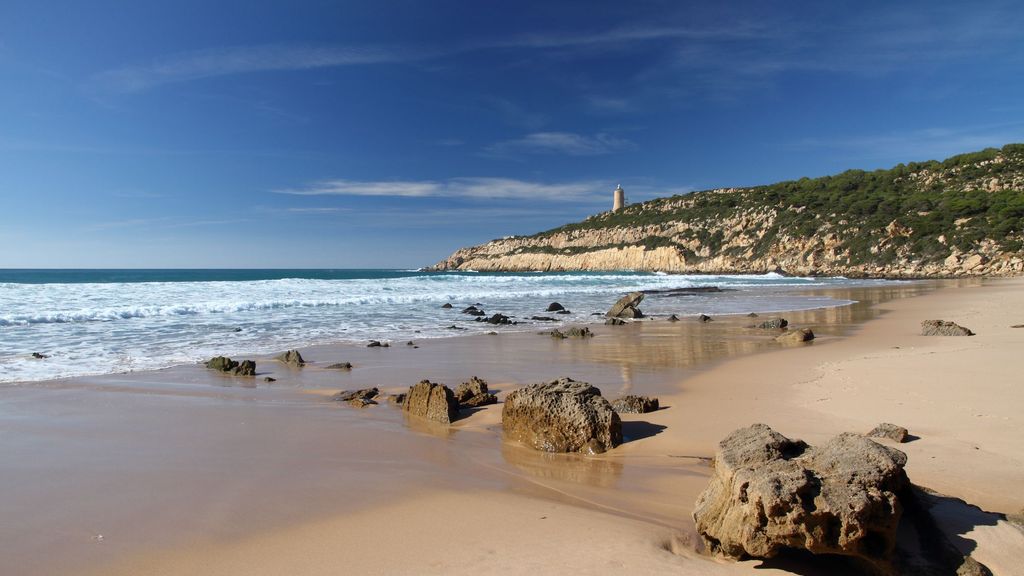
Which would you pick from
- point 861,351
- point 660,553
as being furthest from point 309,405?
point 861,351

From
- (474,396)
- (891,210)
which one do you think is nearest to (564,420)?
(474,396)

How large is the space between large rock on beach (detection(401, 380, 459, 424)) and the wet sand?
0.73 ft

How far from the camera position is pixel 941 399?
5918 mm

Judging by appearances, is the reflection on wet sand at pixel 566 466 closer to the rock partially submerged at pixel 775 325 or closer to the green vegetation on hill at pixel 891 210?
the rock partially submerged at pixel 775 325

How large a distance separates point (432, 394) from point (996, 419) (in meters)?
5.29

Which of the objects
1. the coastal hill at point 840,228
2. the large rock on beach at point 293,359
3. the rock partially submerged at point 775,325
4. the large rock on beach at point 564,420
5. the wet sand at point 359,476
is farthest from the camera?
the coastal hill at point 840,228

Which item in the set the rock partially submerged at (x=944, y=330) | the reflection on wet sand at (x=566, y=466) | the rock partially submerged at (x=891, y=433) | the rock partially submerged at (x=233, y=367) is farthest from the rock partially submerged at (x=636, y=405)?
the rock partially submerged at (x=944, y=330)

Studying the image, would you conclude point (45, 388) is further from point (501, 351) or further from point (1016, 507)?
point (1016, 507)

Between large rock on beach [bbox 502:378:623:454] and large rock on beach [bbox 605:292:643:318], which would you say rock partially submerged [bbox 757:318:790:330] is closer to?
large rock on beach [bbox 605:292:643:318]

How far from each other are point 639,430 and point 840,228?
69700mm

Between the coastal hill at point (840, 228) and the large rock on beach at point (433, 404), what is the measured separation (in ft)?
175

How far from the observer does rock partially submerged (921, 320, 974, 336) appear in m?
11.3

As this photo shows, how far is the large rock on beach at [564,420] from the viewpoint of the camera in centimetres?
491

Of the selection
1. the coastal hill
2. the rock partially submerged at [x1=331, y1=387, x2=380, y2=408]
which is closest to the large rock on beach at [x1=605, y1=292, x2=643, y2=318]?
the rock partially submerged at [x1=331, y1=387, x2=380, y2=408]
